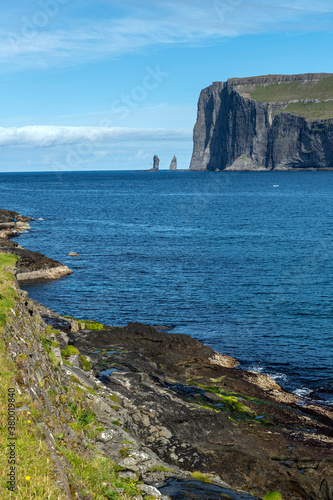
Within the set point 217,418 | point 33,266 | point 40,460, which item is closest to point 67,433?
point 40,460

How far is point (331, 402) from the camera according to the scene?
28078mm

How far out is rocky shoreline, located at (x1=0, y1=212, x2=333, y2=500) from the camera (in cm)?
1347

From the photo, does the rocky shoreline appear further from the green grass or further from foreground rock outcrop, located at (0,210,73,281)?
foreground rock outcrop, located at (0,210,73,281)

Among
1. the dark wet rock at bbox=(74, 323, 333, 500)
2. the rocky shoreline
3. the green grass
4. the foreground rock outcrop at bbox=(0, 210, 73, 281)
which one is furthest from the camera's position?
the foreground rock outcrop at bbox=(0, 210, 73, 281)

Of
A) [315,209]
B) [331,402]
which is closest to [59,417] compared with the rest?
[331,402]

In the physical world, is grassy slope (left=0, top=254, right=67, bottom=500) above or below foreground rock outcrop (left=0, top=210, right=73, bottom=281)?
above

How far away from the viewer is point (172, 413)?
20.7 m

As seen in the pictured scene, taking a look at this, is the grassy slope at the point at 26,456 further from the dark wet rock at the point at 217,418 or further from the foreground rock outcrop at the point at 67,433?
the dark wet rock at the point at 217,418

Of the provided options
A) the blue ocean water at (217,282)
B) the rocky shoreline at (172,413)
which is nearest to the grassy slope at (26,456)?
the rocky shoreline at (172,413)

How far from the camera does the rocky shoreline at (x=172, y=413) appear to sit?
13469 millimetres

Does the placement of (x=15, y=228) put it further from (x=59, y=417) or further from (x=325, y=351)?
(x=59, y=417)

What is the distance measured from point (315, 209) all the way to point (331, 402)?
102250mm

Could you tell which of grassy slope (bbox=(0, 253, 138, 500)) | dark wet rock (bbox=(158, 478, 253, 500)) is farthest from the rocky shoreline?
grassy slope (bbox=(0, 253, 138, 500))

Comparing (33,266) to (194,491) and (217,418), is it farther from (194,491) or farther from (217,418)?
(194,491)
